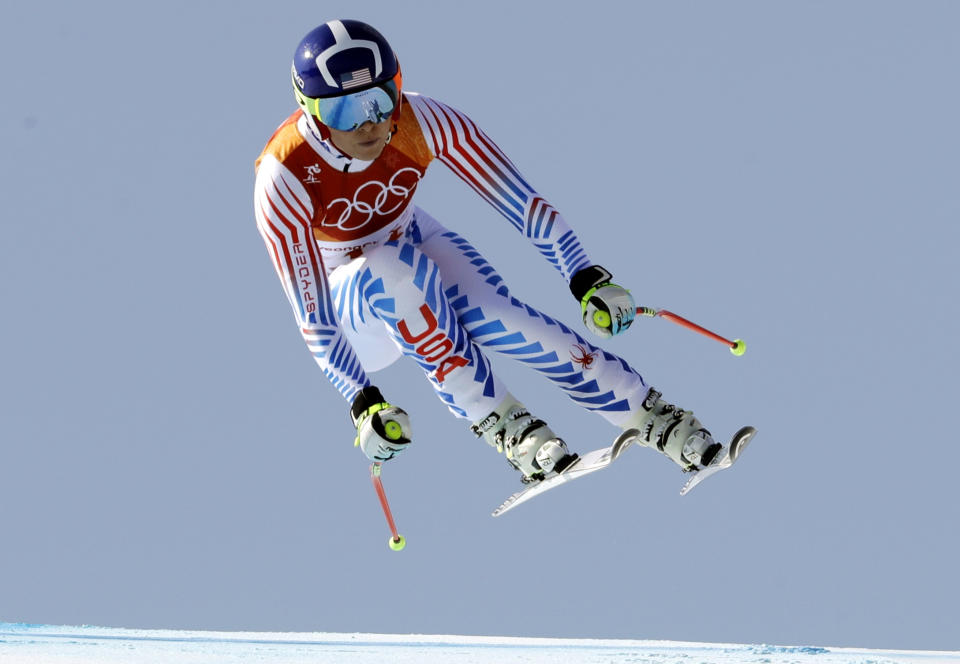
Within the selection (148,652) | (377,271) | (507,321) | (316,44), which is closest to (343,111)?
(316,44)

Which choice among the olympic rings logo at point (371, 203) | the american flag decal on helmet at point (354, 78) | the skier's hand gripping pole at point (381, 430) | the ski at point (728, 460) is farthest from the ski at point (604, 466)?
the american flag decal on helmet at point (354, 78)

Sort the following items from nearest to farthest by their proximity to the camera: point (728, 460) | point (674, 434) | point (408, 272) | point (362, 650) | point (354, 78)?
1. point (354, 78)
2. point (408, 272)
3. point (728, 460)
4. point (674, 434)
5. point (362, 650)

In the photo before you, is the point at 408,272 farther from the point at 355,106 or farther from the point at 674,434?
the point at 674,434

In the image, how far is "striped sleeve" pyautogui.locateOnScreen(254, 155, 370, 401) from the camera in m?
5.30

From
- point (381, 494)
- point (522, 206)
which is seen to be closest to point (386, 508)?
point (381, 494)

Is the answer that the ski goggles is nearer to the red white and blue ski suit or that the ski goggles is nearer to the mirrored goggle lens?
the mirrored goggle lens

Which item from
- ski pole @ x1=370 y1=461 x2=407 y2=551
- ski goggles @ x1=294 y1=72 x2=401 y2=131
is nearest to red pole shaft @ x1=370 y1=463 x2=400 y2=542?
ski pole @ x1=370 y1=461 x2=407 y2=551

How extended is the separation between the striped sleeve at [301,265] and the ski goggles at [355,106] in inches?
9.6

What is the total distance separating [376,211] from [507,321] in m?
0.58

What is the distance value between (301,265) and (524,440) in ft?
3.07

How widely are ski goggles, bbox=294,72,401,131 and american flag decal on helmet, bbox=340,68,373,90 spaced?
0.11 feet

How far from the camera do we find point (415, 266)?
5434 mm

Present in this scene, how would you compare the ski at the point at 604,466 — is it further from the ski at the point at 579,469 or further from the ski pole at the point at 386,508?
the ski pole at the point at 386,508

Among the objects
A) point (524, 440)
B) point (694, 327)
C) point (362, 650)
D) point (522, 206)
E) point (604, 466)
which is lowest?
point (362, 650)
